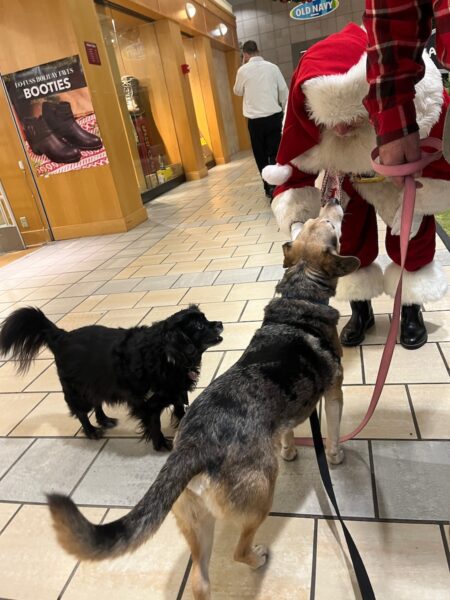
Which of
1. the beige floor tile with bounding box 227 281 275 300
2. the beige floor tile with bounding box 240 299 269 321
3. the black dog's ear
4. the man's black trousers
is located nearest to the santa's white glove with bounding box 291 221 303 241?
the black dog's ear

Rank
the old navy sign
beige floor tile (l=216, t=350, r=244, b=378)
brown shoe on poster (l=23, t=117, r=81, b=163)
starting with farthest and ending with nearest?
the old navy sign, brown shoe on poster (l=23, t=117, r=81, b=163), beige floor tile (l=216, t=350, r=244, b=378)

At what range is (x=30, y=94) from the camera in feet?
18.7

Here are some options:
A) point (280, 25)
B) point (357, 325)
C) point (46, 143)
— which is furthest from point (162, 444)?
point (280, 25)

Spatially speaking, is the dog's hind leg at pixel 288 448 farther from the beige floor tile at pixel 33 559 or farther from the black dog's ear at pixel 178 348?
the beige floor tile at pixel 33 559

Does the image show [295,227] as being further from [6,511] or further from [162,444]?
[6,511]

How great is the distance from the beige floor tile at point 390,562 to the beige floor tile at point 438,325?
4.13 ft

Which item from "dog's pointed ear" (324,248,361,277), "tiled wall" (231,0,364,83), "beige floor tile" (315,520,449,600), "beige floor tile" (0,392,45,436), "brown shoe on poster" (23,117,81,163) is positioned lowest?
"beige floor tile" (315,520,449,600)

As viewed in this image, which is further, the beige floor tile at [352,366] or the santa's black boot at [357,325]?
the santa's black boot at [357,325]

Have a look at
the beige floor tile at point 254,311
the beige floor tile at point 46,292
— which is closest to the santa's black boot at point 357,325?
the beige floor tile at point 254,311

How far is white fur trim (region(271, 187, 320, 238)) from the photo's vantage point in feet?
7.18

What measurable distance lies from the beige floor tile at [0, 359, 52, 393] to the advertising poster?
12.5ft

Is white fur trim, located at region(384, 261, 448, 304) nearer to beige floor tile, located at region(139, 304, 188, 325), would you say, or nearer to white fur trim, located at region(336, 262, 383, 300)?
white fur trim, located at region(336, 262, 383, 300)

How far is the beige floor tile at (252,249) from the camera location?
434 centimetres

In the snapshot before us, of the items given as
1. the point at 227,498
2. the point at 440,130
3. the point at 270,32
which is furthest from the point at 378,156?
the point at 270,32
